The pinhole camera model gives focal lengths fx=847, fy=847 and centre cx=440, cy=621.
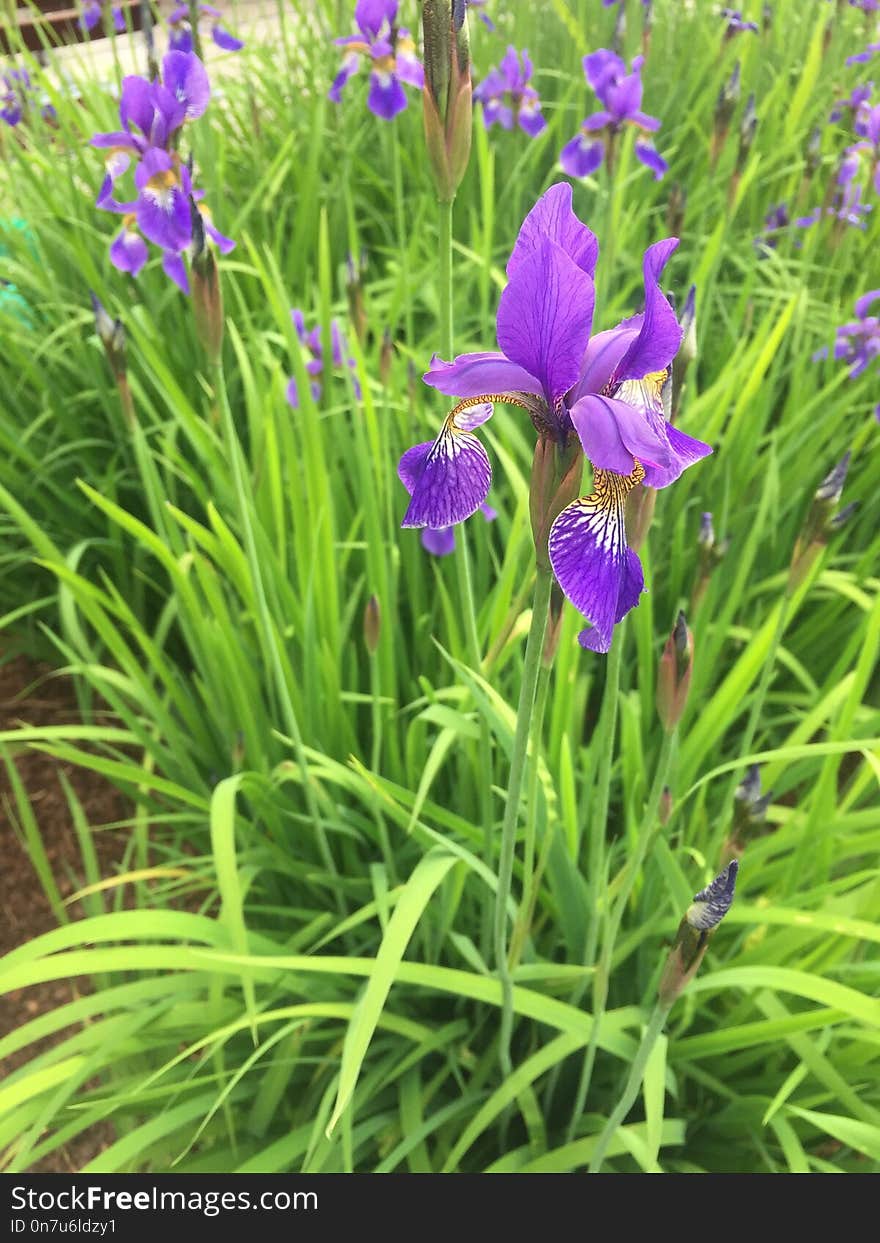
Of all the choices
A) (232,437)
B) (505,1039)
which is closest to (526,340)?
(232,437)

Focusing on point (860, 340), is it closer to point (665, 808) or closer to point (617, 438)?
point (665, 808)

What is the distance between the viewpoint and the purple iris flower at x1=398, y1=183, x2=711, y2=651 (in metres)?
0.63

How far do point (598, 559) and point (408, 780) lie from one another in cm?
94

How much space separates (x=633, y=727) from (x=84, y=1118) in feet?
3.34

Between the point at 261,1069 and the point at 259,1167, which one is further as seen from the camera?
the point at 261,1069

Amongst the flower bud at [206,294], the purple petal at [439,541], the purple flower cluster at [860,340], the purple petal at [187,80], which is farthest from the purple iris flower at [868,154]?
the flower bud at [206,294]

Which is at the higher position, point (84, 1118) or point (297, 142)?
point (297, 142)

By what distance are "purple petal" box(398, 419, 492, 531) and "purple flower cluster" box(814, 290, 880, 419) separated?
166 centimetres

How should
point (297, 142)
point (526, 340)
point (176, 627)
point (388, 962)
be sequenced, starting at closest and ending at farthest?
point (526, 340)
point (388, 962)
point (176, 627)
point (297, 142)

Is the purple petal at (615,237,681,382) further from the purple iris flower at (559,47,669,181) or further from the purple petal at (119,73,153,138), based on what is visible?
the purple iris flower at (559,47,669,181)

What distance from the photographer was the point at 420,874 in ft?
3.26

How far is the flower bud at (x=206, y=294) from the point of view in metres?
1.06

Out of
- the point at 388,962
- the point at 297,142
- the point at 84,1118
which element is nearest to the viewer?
the point at 388,962
